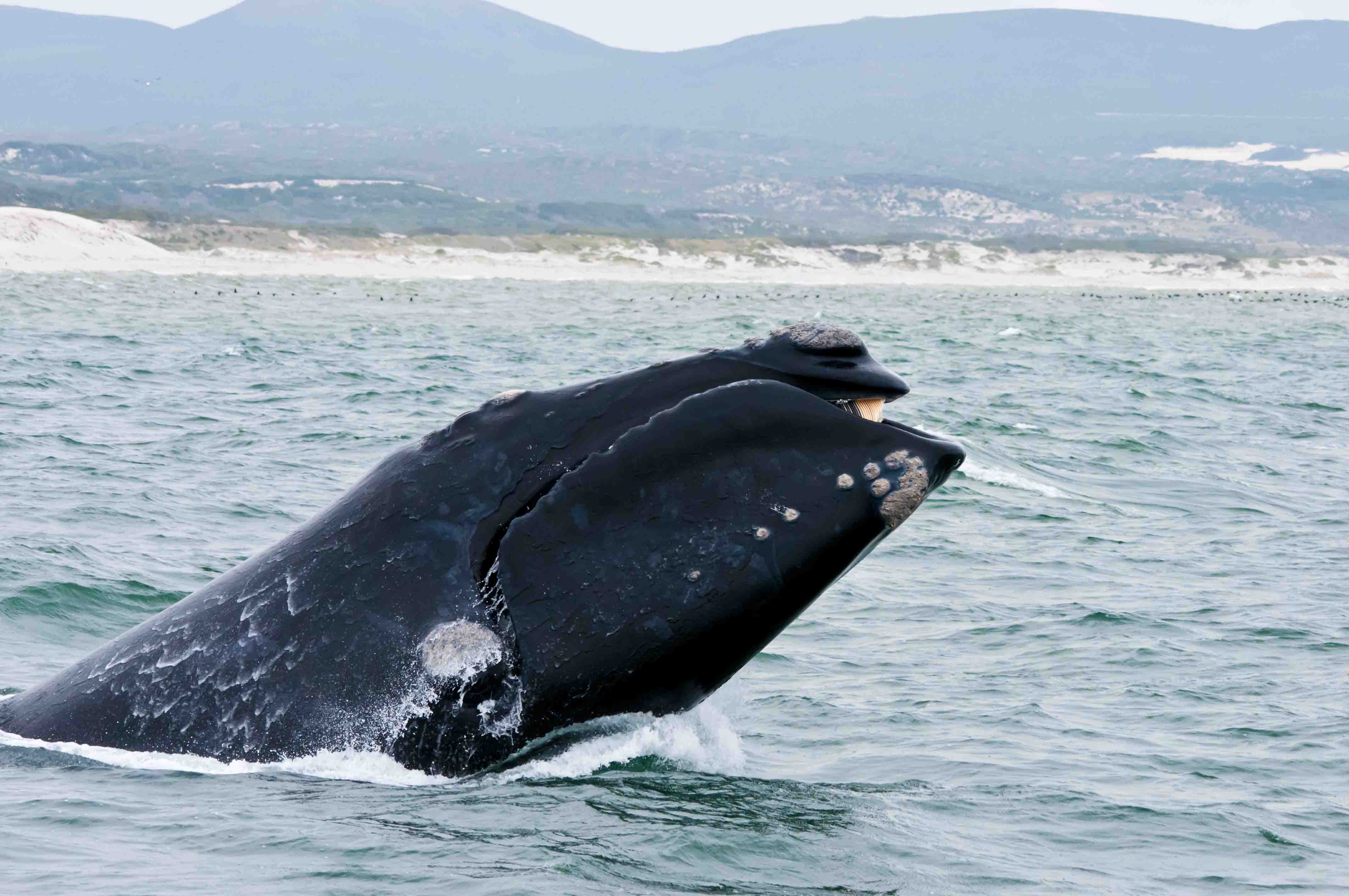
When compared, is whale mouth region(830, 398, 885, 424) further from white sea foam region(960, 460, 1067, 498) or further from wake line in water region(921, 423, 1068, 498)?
white sea foam region(960, 460, 1067, 498)

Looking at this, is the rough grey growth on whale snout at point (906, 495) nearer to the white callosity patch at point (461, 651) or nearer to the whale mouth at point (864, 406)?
the whale mouth at point (864, 406)

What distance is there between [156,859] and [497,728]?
1.17m

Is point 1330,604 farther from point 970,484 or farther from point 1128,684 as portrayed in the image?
point 970,484

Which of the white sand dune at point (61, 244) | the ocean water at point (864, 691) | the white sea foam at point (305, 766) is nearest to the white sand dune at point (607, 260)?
the white sand dune at point (61, 244)

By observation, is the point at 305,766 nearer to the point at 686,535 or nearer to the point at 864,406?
the point at 686,535

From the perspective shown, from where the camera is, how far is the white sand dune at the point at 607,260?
64188 mm

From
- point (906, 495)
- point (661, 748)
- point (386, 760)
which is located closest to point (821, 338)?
point (906, 495)

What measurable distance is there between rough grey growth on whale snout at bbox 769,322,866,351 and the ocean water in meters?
1.38

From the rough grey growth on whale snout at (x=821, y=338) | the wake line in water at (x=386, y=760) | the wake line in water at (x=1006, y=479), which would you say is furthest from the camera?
the wake line in water at (x=1006, y=479)

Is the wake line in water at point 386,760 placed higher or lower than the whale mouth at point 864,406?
lower

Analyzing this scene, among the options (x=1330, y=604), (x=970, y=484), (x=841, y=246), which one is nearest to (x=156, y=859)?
(x=1330, y=604)

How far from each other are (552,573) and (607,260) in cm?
7529

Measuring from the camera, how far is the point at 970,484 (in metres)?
16.3

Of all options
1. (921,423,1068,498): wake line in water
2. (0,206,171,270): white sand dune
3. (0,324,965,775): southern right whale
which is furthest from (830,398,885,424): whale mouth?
(0,206,171,270): white sand dune
